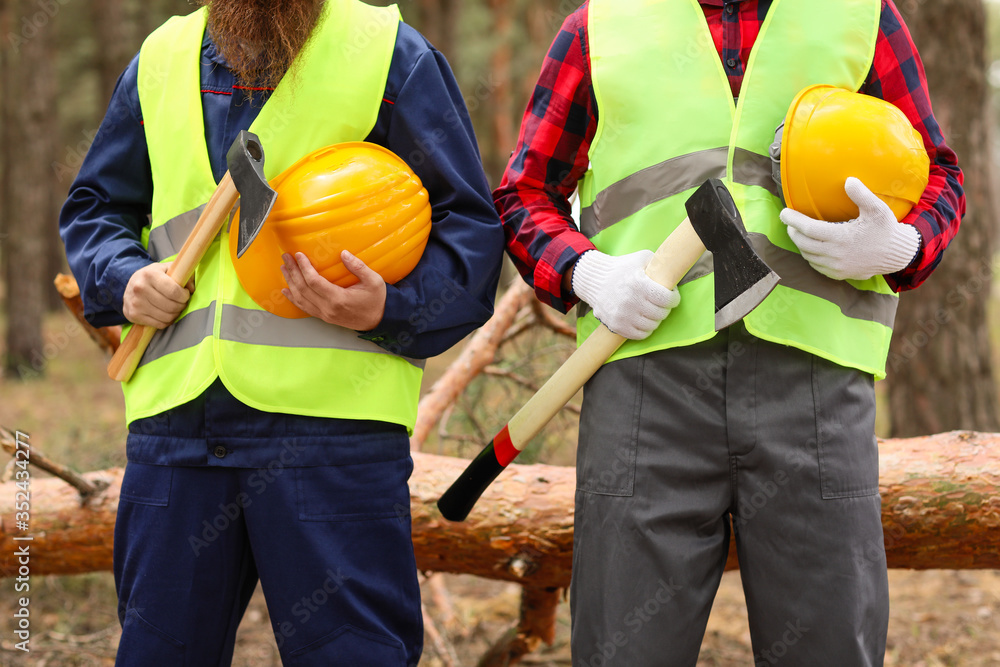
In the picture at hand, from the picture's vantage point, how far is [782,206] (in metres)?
1.86

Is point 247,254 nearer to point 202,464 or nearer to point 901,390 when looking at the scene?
point 202,464

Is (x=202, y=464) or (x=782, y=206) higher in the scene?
(x=782, y=206)

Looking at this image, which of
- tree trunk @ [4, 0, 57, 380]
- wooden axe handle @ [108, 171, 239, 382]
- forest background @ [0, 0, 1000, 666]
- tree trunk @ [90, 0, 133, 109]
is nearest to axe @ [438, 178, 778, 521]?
wooden axe handle @ [108, 171, 239, 382]

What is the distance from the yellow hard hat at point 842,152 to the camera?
1653 millimetres

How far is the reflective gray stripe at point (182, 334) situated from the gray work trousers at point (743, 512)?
0.92m

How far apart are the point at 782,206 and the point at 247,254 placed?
45.3 inches

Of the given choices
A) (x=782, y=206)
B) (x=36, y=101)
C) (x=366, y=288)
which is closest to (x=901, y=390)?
(x=782, y=206)

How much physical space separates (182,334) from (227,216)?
0.94 ft

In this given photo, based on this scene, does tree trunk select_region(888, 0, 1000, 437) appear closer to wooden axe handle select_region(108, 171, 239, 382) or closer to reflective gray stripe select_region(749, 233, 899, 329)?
reflective gray stripe select_region(749, 233, 899, 329)

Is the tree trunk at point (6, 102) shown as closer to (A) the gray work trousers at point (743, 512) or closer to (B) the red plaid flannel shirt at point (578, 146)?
(B) the red plaid flannel shirt at point (578, 146)

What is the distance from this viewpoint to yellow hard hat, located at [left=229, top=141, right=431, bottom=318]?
170 cm

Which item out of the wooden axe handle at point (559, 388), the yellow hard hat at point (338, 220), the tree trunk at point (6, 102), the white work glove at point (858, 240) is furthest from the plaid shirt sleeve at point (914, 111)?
the tree trunk at point (6, 102)

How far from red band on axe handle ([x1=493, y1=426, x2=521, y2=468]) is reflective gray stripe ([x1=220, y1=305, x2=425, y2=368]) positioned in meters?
0.44

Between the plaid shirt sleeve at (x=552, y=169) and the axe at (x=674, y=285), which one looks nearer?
the axe at (x=674, y=285)
